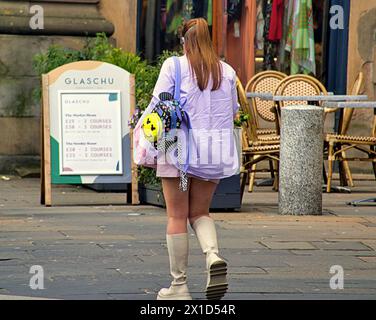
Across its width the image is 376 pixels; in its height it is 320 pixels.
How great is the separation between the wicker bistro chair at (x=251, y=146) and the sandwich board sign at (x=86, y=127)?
1186 millimetres

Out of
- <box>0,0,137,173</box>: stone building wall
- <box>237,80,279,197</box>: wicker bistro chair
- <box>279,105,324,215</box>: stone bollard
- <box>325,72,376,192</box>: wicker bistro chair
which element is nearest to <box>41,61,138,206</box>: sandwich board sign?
<box>237,80,279,197</box>: wicker bistro chair

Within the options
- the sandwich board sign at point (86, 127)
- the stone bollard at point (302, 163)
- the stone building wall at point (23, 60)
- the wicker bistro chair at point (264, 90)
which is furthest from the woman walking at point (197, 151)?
the stone building wall at point (23, 60)

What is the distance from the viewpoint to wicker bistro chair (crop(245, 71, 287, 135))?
48.5 ft

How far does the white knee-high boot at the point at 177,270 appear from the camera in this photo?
7441 millimetres

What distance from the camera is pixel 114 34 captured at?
15.8m

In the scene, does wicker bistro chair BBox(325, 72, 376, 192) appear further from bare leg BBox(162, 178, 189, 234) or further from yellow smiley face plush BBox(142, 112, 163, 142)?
yellow smiley face plush BBox(142, 112, 163, 142)

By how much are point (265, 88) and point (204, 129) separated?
738 cm

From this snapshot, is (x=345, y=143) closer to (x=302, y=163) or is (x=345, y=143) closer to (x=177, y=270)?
(x=302, y=163)

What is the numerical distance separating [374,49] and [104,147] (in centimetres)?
510

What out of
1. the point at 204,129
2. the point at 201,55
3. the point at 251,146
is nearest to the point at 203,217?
the point at 204,129

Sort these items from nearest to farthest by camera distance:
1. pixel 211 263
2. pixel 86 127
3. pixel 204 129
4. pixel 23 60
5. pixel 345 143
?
pixel 211 263, pixel 204 129, pixel 86 127, pixel 345 143, pixel 23 60

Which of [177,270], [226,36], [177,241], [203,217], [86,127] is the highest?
[226,36]

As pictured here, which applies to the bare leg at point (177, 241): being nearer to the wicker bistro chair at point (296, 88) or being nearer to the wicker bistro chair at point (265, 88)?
the wicker bistro chair at point (296, 88)

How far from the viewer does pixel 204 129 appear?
7582 millimetres
